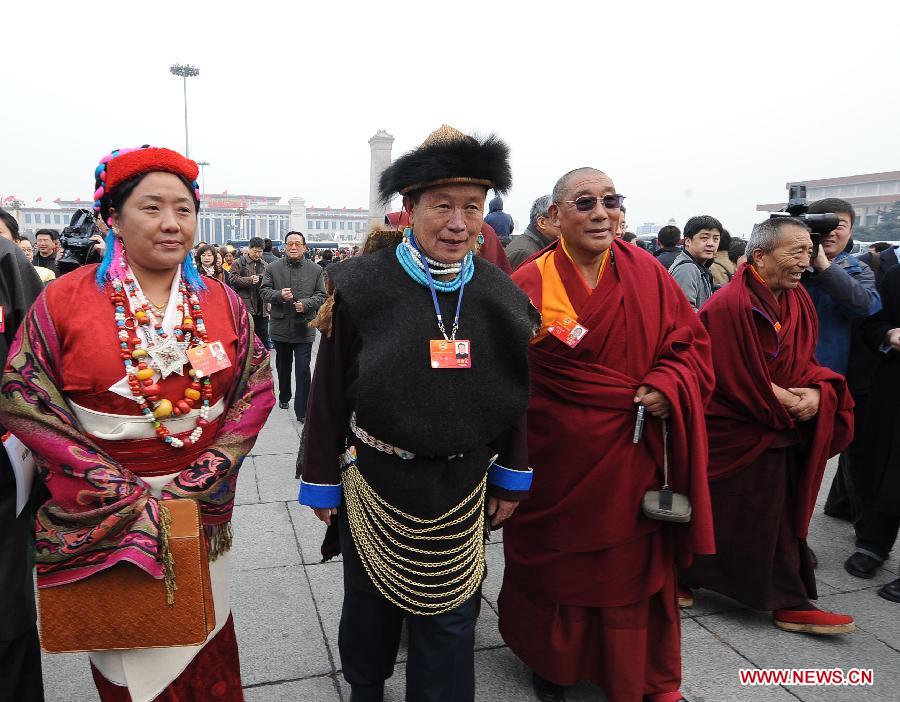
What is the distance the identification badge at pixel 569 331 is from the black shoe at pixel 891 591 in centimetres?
227

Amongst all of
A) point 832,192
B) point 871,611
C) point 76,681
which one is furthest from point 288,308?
point 832,192

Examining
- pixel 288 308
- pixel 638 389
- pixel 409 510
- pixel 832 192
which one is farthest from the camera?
pixel 832 192

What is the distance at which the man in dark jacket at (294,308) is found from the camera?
20.6 feet

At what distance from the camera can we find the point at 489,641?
2779 mm

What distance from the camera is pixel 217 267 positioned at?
8.06 meters

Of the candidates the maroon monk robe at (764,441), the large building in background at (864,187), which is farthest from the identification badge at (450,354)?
the large building in background at (864,187)

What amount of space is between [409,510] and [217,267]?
22.8 feet

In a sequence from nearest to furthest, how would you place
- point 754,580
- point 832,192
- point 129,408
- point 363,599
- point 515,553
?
point 129,408 → point 363,599 → point 515,553 → point 754,580 → point 832,192

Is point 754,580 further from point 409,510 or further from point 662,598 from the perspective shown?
point 409,510

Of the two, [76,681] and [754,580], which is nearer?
[76,681]

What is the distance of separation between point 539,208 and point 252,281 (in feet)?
17.1

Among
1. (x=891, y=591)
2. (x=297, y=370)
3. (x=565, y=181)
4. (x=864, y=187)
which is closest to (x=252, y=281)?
(x=297, y=370)

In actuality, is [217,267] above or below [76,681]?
above
